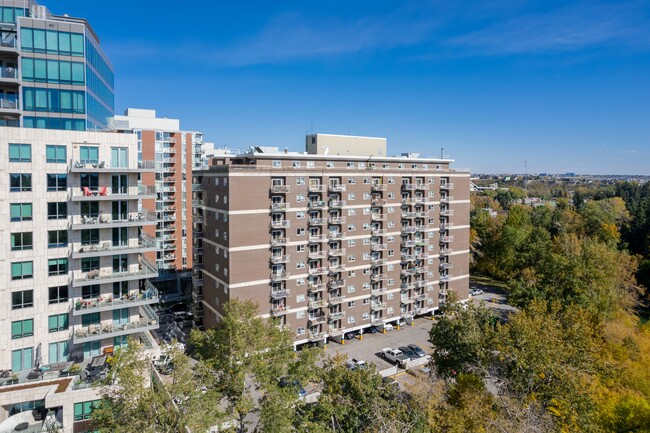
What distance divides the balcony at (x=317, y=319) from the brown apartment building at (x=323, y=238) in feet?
0.63

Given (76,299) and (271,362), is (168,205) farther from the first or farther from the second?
(271,362)

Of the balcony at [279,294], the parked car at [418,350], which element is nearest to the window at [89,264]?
the balcony at [279,294]

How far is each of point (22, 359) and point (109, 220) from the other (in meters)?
11.3

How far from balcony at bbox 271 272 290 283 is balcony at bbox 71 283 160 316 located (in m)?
14.2

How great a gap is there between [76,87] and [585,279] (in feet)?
185

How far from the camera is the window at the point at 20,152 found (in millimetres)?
29141

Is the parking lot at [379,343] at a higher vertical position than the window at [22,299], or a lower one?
lower

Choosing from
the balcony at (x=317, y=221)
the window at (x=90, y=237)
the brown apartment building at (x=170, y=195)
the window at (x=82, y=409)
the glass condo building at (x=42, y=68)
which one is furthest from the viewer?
the brown apartment building at (x=170, y=195)

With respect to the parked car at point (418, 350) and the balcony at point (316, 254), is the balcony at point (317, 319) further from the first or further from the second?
the parked car at point (418, 350)

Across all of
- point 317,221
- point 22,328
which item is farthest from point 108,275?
point 317,221

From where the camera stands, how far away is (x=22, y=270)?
29.7 m

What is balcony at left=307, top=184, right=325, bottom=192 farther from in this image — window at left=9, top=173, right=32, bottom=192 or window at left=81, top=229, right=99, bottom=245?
window at left=9, top=173, right=32, bottom=192

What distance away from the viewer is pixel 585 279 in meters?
49.2

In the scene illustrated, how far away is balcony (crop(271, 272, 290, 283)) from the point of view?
45.6 metres
